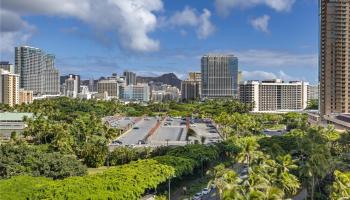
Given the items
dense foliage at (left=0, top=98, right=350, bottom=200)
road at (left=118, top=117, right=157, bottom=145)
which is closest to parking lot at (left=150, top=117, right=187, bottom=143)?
road at (left=118, top=117, right=157, bottom=145)

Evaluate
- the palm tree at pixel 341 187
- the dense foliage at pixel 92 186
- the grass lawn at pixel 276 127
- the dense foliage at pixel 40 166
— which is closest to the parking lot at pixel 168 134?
the grass lawn at pixel 276 127

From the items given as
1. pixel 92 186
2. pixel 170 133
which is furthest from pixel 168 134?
pixel 92 186

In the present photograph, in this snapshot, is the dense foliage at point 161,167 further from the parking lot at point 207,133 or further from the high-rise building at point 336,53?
the high-rise building at point 336,53

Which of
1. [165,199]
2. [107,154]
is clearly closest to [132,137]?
[107,154]

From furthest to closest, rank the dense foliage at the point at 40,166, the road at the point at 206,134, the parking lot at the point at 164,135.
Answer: the road at the point at 206,134
the parking lot at the point at 164,135
the dense foliage at the point at 40,166

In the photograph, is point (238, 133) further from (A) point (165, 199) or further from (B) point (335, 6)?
(A) point (165, 199)

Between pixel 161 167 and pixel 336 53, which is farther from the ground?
pixel 336 53

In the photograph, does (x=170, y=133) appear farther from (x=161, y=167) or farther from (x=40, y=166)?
(x=161, y=167)
